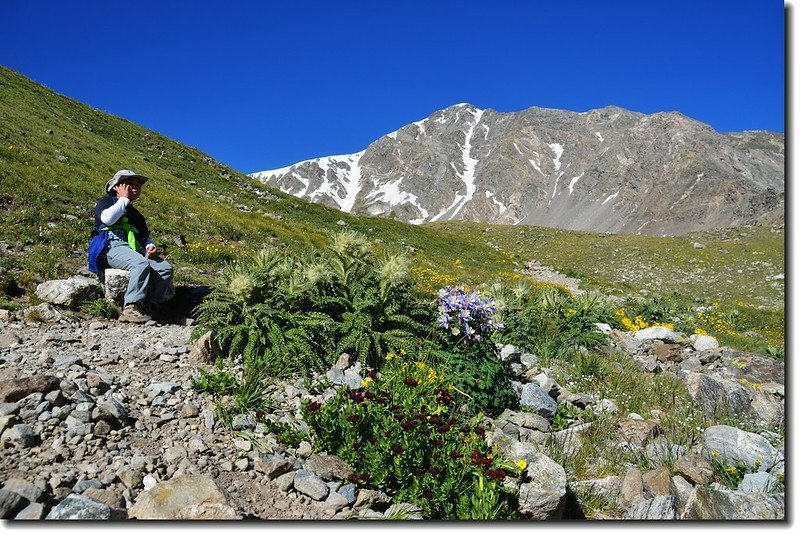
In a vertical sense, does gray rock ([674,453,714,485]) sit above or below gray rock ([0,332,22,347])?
below

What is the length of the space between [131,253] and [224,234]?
A: 915 centimetres

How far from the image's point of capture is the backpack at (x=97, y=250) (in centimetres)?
747

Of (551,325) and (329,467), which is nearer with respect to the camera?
(329,467)

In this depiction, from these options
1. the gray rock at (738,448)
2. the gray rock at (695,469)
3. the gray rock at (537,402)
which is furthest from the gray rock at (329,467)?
the gray rock at (738,448)

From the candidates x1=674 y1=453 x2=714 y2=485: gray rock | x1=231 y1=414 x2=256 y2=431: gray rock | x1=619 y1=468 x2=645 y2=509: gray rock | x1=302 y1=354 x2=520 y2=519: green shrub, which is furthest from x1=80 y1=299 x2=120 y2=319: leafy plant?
x1=674 y1=453 x2=714 y2=485: gray rock

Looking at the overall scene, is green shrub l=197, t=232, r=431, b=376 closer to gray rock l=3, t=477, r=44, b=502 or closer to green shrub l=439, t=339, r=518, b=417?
green shrub l=439, t=339, r=518, b=417

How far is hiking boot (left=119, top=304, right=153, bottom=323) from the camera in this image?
23.1 feet

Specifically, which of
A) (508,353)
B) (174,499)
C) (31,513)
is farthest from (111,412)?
(508,353)

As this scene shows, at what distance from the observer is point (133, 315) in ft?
23.2

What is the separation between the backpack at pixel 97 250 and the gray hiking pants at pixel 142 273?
0.34ft

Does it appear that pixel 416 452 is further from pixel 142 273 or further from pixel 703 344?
pixel 703 344

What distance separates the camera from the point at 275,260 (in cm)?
677

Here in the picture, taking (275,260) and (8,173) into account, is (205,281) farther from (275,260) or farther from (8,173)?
(8,173)

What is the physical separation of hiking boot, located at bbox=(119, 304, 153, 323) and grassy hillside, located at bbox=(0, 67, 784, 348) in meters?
1.59
